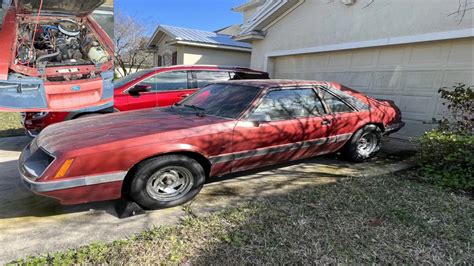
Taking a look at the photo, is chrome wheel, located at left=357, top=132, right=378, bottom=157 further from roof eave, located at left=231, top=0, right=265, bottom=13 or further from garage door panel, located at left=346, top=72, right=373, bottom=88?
roof eave, located at left=231, top=0, right=265, bottom=13

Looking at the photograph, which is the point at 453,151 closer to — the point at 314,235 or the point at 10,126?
the point at 314,235

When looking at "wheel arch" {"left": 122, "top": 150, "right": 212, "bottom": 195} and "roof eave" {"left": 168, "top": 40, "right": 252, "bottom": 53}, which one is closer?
"wheel arch" {"left": 122, "top": 150, "right": 212, "bottom": 195}

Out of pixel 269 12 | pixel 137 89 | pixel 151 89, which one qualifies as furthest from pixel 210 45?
pixel 137 89

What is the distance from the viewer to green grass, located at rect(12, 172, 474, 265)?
2.38 metres

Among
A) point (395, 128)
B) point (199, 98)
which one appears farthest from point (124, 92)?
point (395, 128)

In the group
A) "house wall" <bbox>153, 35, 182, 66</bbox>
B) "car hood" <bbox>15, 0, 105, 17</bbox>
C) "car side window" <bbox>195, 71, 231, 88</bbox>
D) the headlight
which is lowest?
the headlight

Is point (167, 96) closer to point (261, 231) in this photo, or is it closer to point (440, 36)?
point (261, 231)

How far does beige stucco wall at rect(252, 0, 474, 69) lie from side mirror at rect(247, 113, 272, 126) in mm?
4436

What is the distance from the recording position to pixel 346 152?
4758 millimetres

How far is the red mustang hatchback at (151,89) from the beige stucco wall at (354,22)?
2.87 m

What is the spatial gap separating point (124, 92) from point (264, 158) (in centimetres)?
331

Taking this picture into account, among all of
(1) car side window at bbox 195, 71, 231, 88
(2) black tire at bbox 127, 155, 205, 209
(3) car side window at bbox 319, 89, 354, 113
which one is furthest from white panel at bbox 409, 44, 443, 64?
(2) black tire at bbox 127, 155, 205, 209

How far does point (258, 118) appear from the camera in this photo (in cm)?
364

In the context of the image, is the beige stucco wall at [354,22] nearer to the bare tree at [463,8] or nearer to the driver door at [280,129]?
the bare tree at [463,8]
